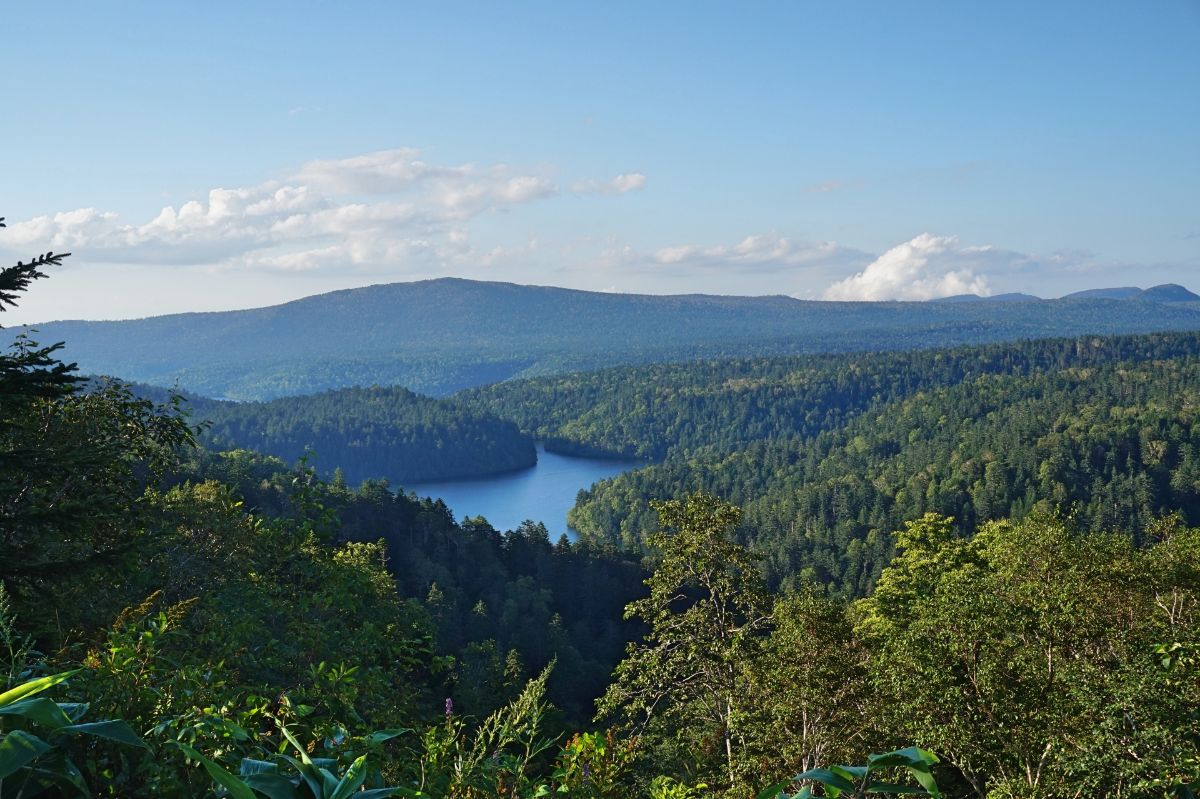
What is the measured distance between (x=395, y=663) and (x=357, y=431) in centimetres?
19460

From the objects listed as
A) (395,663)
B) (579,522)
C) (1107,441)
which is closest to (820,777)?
(395,663)

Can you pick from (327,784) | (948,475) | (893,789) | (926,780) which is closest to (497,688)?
(327,784)

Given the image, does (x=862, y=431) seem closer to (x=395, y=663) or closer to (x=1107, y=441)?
(x=1107, y=441)

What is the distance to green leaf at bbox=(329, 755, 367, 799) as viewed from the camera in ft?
6.90

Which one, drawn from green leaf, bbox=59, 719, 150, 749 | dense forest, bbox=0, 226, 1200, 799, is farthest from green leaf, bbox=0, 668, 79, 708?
green leaf, bbox=59, 719, 150, 749

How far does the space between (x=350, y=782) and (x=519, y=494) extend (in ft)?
543

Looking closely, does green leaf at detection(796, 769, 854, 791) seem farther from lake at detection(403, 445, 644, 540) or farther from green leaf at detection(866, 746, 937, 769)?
lake at detection(403, 445, 644, 540)

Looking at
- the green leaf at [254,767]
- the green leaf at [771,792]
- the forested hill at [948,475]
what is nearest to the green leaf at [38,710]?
the green leaf at [254,767]

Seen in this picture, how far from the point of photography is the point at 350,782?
85.6 inches

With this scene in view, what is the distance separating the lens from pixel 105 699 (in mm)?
2947

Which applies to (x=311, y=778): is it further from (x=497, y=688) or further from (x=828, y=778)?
(x=497, y=688)

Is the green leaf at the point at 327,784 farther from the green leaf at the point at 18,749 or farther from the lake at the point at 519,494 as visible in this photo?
the lake at the point at 519,494

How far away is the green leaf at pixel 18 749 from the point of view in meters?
1.94

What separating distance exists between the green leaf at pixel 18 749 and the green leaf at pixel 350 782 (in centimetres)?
66
